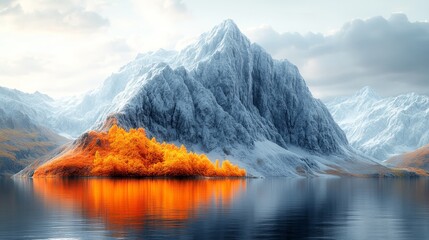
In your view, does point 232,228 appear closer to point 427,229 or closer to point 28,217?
point 427,229

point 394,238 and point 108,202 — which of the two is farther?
point 108,202

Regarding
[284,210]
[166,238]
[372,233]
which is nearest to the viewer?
[166,238]

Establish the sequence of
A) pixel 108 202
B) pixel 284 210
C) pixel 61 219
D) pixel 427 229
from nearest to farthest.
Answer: pixel 427 229
pixel 61 219
pixel 284 210
pixel 108 202

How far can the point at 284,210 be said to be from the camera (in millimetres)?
78812

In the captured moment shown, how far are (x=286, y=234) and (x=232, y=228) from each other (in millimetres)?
Result: 6303

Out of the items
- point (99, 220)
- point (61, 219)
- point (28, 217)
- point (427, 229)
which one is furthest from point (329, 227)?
point (28, 217)

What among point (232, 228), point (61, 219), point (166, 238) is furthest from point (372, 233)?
point (61, 219)

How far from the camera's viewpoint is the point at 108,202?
281 ft

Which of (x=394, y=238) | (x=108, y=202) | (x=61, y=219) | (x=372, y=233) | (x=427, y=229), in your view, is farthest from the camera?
(x=108, y=202)

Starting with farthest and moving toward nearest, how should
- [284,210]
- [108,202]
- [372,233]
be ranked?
[108,202], [284,210], [372,233]

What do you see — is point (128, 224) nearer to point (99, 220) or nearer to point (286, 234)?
point (99, 220)

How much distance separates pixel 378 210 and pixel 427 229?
2377 centimetres

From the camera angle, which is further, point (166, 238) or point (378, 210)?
point (378, 210)

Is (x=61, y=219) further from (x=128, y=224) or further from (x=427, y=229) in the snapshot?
(x=427, y=229)
